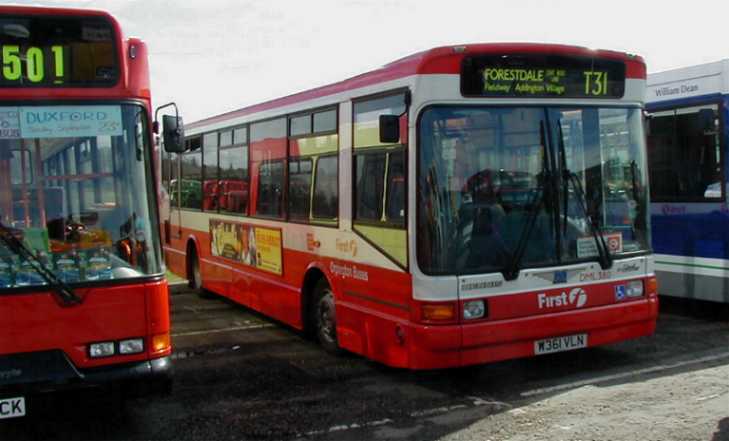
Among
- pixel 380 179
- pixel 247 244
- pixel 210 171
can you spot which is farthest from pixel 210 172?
pixel 380 179

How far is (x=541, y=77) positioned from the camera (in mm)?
7637

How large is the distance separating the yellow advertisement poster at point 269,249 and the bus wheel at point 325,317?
3.31 ft

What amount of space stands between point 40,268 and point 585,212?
15.2 ft

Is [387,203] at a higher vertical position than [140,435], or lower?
higher

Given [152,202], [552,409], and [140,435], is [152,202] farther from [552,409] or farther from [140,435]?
[552,409]

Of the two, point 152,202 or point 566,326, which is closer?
point 152,202

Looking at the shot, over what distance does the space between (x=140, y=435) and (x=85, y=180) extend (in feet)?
6.68

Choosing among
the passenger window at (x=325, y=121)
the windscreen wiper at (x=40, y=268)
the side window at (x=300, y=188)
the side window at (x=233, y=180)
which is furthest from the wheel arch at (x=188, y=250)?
the windscreen wiper at (x=40, y=268)

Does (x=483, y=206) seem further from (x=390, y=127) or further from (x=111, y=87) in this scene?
(x=111, y=87)

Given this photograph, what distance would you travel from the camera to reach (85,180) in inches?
241

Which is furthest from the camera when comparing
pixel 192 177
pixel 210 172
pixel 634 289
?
pixel 192 177

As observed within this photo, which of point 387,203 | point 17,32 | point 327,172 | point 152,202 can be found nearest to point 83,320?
point 152,202

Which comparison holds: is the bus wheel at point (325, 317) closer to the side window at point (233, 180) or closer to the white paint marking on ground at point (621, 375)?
the white paint marking on ground at point (621, 375)

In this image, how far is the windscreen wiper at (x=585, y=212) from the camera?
7722 mm
